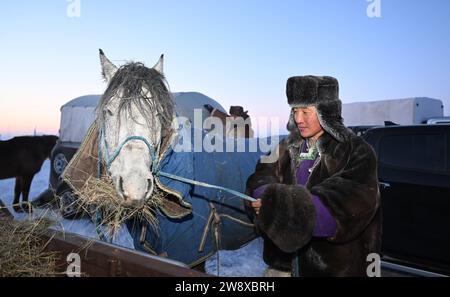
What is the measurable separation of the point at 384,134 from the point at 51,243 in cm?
383

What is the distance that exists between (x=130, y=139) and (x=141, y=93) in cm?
→ 39

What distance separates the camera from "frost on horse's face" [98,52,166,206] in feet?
6.51

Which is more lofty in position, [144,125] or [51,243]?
[144,125]

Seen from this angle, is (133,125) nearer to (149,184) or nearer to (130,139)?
(130,139)

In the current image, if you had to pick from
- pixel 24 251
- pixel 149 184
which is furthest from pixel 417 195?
pixel 24 251

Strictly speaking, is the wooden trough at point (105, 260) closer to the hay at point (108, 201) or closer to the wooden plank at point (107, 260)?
the wooden plank at point (107, 260)

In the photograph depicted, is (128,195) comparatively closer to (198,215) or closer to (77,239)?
(77,239)

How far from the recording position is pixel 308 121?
1.82 metres

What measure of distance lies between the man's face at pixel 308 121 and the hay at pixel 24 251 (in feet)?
4.93

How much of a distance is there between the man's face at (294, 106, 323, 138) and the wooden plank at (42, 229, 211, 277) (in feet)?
3.07

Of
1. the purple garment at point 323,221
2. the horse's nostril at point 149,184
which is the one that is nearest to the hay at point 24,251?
the horse's nostril at point 149,184

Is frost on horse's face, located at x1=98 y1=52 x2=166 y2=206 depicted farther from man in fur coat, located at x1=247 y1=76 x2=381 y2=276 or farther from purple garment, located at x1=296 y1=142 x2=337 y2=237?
purple garment, located at x1=296 y1=142 x2=337 y2=237
